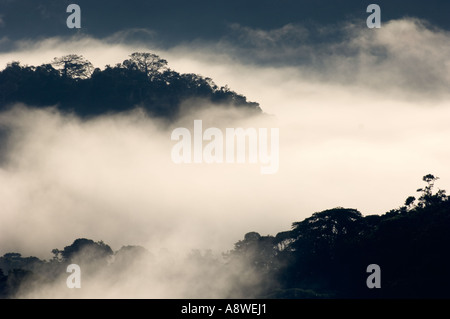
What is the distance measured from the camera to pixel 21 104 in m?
200

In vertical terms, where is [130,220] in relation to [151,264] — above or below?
above

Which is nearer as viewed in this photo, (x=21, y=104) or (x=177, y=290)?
(x=177, y=290)

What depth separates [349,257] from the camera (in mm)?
97250

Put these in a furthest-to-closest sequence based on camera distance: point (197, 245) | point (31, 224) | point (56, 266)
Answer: point (31, 224) → point (197, 245) → point (56, 266)

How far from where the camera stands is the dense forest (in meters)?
87.6

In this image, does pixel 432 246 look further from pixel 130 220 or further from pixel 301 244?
pixel 130 220

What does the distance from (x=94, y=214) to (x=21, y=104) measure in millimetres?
37455

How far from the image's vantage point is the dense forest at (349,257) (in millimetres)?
87562

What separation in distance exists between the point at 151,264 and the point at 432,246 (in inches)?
1745
